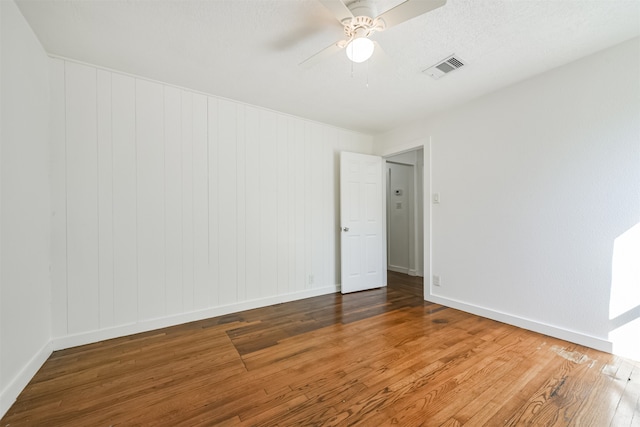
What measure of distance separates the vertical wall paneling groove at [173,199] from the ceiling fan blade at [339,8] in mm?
2047

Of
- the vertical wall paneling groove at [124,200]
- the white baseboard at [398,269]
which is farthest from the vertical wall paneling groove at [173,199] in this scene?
the white baseboard at [398,269]

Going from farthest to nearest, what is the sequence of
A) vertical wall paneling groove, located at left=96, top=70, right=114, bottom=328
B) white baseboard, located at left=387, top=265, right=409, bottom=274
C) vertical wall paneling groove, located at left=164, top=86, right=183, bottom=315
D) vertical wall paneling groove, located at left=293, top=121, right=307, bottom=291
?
white baseboard, located at left=387, top=265, right=409, bottom=274 → vertical wall paneling groove, located at left=293, top=121, right=307, bottom=291 → vertical wall paneling groove, located at left=164, top=86, right=183, bottom=315 → vertical wall paneling groove, located at left=96, top=70, right=114, bottom=328

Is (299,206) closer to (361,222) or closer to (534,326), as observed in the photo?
(361,222)

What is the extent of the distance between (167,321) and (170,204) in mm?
1234

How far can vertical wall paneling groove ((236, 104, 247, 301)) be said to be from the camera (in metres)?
3.14

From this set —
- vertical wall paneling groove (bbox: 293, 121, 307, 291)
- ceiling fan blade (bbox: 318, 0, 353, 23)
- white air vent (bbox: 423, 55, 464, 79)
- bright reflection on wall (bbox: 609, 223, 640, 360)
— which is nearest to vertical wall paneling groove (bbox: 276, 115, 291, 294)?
vertical wall paneling groove (bbox: 293, 121, 307, 291)

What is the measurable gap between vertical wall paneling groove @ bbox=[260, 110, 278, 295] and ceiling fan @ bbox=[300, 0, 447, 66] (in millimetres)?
1634

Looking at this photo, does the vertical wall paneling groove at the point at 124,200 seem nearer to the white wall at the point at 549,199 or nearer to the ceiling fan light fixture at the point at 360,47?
the ceiling fan light fixture at the point at 360,47

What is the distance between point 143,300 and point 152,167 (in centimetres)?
136

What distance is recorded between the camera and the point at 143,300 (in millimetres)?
2588

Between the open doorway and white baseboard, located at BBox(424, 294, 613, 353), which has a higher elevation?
the open doorway

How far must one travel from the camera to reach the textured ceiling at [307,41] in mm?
1712

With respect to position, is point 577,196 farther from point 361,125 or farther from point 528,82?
point 361,125

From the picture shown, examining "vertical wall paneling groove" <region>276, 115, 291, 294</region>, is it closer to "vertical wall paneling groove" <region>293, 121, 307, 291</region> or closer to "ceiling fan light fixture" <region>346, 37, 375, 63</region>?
"vertical wall paneling groove" <region>293, 121, 307, 291</region>
